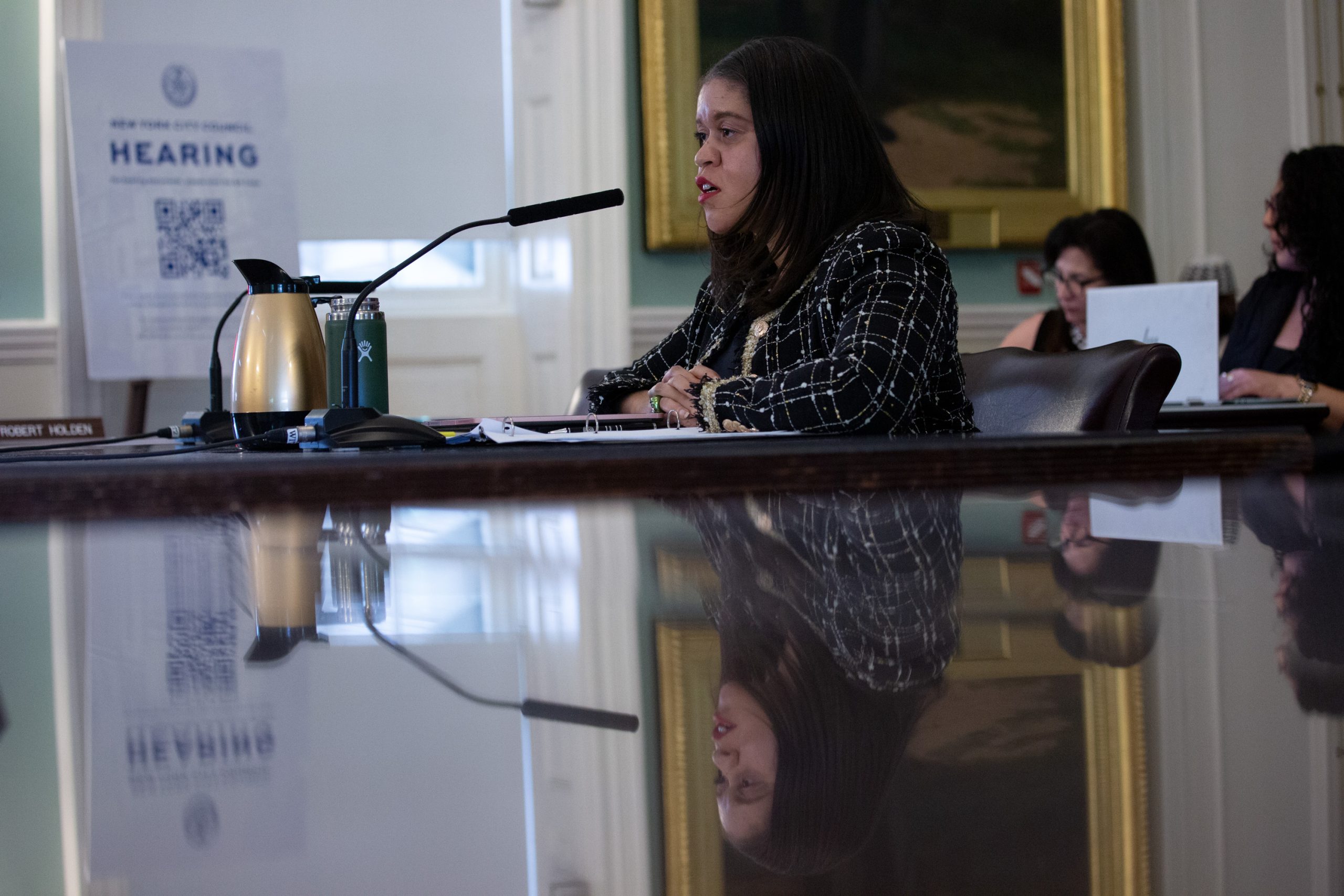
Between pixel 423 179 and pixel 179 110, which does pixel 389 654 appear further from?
pixel 423 179

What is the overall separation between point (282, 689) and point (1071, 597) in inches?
7.5

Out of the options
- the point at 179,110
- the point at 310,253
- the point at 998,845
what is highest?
the point at 179,110

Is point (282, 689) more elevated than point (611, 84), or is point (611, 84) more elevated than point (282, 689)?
point (611, 84)

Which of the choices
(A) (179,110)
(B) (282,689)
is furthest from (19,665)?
(A) (179,110)

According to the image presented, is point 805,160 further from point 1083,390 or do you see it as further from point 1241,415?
point 1241,415

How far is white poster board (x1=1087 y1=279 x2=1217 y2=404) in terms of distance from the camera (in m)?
2.57

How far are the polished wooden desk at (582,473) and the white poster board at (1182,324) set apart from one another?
1.91 meters

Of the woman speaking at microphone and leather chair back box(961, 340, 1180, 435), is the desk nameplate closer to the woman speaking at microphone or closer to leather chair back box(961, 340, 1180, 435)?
the woman speaking at microphone

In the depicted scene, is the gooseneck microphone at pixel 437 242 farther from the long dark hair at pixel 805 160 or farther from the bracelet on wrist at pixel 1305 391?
the bracelet on wrist at pixel 1305 391

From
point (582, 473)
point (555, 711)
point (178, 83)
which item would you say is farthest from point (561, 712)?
point (178, 83)

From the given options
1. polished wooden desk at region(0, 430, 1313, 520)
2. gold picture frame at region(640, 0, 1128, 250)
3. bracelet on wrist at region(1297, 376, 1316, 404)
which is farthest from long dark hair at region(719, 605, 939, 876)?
gold picture frame at region(640, 0, 1128, 250)

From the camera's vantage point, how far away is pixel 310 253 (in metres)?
4.22

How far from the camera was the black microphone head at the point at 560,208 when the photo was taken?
1.37 meters

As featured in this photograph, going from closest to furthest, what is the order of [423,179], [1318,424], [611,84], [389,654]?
[389,654] < [1318,424] < [611,84] < [423,179]
